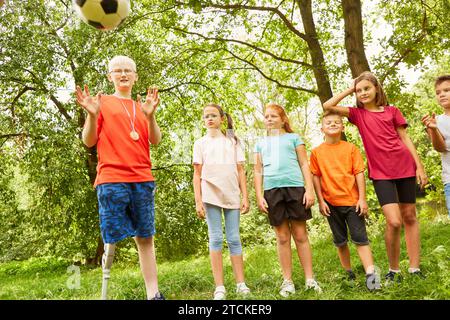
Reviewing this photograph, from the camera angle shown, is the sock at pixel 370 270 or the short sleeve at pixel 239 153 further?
the short sleeve at pixel 239 153

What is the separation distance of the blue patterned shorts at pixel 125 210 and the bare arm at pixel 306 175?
4.46 ft

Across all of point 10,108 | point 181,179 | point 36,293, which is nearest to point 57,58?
point 10,108

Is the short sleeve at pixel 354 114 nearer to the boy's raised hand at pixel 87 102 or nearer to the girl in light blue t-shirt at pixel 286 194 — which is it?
the girl in light blue t-shirt at pixel 286 194

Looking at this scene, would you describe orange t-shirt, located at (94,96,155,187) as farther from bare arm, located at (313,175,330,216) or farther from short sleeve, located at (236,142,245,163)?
bare arm, located at (313,175,330,216)

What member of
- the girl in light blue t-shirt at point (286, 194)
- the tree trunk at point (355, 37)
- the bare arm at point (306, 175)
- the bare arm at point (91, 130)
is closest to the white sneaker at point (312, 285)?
the girl in light blue t-shirt at point (286, 194)


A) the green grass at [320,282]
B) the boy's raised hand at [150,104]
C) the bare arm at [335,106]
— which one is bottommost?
the green grass at [320,282]

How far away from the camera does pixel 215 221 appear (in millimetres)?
3688

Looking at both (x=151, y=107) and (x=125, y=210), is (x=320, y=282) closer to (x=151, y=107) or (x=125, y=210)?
(x=125, y=210)

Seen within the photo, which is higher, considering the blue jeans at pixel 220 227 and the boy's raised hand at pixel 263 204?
the boy's raised hand at pixel 263 204

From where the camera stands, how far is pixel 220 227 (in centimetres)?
370

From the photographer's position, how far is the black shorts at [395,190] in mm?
3709

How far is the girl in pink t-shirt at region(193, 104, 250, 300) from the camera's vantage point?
3689mm

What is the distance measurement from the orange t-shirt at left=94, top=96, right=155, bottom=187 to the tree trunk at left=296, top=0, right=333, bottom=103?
5.98 meters
